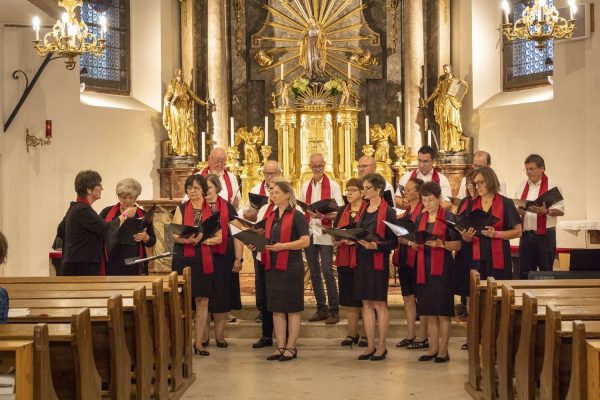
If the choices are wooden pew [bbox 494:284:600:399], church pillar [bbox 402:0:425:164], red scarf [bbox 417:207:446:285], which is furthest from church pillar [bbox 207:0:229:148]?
wooden pew [bbox 494:284:600:399]

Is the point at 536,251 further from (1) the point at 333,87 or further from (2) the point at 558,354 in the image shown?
(1) the point at 333,87

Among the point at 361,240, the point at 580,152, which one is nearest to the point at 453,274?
the point at 361,240

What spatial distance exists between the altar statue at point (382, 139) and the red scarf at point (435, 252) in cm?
657

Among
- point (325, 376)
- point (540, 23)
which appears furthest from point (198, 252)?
point (540, 23)

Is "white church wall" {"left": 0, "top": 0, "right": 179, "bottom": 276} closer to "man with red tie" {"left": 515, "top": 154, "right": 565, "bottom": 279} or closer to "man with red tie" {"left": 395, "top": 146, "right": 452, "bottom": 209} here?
"man with red tie" {"left": 395, "top": 146, "right": 452, "bottom": 209}

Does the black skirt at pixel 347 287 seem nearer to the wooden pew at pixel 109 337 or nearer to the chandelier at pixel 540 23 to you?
the chandelier at pixel 540 23

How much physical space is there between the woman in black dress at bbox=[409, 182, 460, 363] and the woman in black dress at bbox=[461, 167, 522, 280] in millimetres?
273

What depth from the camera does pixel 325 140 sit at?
14.2m

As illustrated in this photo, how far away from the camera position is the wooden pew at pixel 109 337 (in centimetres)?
522

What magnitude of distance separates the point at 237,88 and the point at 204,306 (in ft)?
24.2

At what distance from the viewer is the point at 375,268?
7.94 m

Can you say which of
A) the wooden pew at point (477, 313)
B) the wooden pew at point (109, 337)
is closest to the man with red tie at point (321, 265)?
the wooden pew at point (477, 313)

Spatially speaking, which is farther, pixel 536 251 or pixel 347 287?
pixel 536 251

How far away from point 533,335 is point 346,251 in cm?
345
